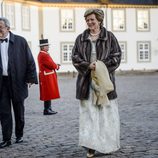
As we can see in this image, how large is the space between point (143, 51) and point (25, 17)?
39.0 feet

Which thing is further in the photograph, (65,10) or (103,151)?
(65,10)

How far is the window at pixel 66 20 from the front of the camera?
48.7 m

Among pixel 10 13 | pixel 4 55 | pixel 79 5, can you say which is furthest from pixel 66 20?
pixel 4 55

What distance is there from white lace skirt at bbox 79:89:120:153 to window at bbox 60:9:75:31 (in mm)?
41922

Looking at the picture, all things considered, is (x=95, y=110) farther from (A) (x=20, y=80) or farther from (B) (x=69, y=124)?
(B) (x=69, y=124)

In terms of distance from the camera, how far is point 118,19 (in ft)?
165

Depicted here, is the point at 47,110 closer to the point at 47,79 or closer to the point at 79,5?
the point at 47,79

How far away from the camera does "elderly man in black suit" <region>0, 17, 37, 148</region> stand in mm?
8086

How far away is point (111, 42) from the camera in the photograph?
709cm

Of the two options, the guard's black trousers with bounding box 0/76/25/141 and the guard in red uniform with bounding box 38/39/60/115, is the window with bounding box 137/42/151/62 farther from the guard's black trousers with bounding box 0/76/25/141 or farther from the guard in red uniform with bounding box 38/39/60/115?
the guard's black trousers with bounding box 0/76/25/141

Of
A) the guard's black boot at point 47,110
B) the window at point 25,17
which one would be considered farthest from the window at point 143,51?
the guard's black boot at point 47,110

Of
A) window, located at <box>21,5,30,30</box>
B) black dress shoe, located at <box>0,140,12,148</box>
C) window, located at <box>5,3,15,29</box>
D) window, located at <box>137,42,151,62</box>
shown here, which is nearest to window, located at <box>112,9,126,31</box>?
window, located at <box>137,42,151,62</box>

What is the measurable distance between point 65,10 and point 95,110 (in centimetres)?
4266

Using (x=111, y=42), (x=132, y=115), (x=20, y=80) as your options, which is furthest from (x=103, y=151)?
(x=132, y=115)
